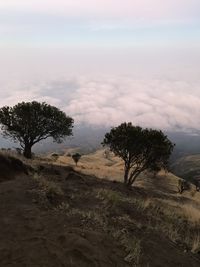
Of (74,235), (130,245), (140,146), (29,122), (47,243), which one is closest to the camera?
(47,243)

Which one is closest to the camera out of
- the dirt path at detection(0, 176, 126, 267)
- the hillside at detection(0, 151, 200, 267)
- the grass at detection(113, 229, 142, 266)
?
the dirt path at detection(0, 176, 126, 267)

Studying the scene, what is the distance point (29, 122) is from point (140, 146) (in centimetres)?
1866

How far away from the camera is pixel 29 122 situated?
6888 cm

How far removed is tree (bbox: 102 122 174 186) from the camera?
195ft

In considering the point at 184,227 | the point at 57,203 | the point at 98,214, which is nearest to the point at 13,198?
the point at 57,203

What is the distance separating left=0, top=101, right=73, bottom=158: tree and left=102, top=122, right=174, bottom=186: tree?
1230 cm

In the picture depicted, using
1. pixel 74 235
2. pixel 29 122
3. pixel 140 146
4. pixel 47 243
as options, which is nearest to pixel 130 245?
pixel 74 235

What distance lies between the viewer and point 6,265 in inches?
388

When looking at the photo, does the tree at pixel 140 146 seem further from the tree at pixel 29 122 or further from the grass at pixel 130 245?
the grass at pixel 130 245

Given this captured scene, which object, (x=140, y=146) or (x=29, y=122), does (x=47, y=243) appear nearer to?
(x=140, y=146)

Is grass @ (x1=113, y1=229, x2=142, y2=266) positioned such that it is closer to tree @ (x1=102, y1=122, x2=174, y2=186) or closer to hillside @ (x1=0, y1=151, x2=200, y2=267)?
hillside @ (x1=0, y1=151, x2=200, y2=267)

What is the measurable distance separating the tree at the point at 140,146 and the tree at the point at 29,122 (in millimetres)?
12301

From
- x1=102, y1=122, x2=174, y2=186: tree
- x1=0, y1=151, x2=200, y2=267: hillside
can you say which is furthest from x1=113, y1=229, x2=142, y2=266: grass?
x1=102, y1=122, x2=174, y2=186: tree

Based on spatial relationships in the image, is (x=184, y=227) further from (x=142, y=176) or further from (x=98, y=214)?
(x=142, y=176)
